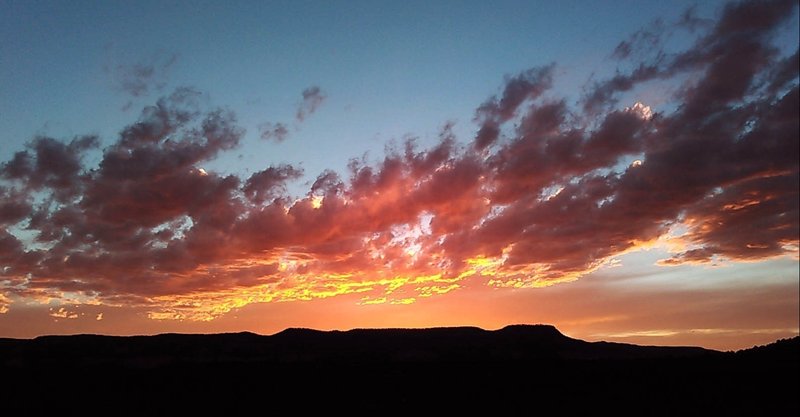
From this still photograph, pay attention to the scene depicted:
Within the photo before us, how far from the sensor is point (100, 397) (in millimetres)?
62031

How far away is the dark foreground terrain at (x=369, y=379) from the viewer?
46656 millimetres

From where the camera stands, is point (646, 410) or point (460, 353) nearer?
point (646, 410)

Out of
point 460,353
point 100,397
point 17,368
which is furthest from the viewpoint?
point 460,353

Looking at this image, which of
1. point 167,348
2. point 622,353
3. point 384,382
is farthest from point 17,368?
point 622,353

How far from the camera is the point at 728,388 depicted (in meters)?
44.6

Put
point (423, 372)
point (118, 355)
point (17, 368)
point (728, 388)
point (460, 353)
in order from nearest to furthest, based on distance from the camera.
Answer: point (728, 388) < point (423, 372) < point (17, 368) < point (118, 355) < point (460, 353)

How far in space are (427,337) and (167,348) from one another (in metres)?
36.6

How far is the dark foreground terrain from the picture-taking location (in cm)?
4666

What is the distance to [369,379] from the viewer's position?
6412 centimetres

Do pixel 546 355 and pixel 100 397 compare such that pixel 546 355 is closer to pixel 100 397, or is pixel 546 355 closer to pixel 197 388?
pixel 197 388

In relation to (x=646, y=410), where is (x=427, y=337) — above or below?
above

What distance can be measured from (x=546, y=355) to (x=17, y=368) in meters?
67.6

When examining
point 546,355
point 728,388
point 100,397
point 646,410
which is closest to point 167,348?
point 100,397

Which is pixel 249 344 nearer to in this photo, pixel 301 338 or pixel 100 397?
pixel 301 338
